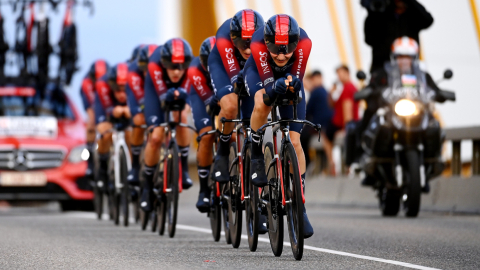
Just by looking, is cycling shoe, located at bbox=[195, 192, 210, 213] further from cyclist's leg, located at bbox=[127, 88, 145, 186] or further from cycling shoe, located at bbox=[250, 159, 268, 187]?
cyclist's leg, located at bbox=[127, 88, 145, 186]

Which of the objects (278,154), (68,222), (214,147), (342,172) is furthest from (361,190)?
(278,154)

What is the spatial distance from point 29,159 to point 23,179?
1.07ft

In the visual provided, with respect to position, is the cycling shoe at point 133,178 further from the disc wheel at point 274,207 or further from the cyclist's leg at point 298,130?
the cyclist's leg at point 298,130

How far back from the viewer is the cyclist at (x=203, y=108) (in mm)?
10789

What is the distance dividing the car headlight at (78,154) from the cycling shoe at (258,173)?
781cm

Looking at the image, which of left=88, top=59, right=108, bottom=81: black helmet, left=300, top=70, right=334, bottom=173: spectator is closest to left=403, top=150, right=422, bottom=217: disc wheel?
left=88, top=59, right=108, bottom=81: black helmet

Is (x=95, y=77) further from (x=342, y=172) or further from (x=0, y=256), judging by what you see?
(x=0, y=256)

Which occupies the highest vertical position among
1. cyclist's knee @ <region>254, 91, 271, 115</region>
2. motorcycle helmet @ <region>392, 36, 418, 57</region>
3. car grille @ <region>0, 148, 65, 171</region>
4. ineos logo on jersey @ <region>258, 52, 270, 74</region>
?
motorcycle helmet @ <region>392, 36, 418, 57</region>

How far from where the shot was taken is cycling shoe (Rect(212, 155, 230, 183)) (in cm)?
994

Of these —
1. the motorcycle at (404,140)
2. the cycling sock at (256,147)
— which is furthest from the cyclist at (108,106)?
the cycling sock at (256,147)

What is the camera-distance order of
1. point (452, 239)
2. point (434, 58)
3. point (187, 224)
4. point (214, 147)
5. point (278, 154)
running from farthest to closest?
point (434, 58) < point (187, 224) < point (214, 147) < point (452, 239) < point (278, 154)

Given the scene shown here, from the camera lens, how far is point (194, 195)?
23141 millimetres

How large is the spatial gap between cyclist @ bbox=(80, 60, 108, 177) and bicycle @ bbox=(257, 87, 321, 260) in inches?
304

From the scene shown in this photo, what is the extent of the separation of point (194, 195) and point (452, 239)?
13.5m
